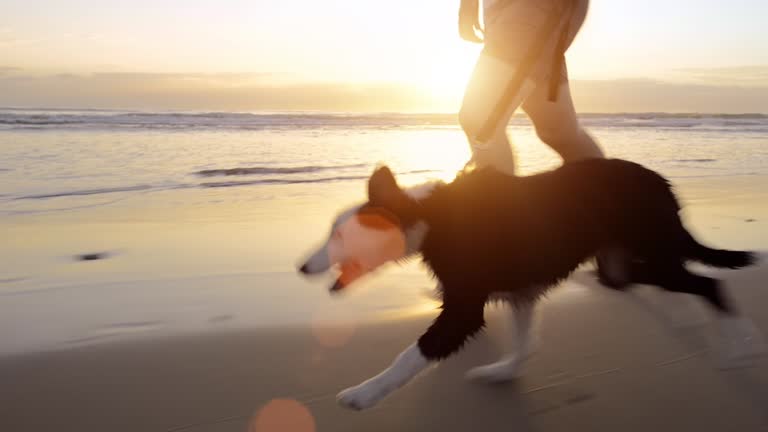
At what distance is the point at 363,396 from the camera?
2.45 metres

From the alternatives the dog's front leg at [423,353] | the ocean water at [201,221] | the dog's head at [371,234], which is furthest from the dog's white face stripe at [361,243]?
the ocean water at [201,221]

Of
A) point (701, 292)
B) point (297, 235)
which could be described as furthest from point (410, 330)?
point (297, 235)

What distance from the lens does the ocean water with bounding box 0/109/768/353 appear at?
3.86 m

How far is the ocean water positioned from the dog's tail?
1.50 meters

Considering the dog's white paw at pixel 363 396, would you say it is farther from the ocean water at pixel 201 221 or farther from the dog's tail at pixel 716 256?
the dog's tail at pixel 716 256

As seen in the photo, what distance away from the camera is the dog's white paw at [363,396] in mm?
2449

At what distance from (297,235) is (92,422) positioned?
11.2ft

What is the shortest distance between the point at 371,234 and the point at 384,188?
0.77 feet

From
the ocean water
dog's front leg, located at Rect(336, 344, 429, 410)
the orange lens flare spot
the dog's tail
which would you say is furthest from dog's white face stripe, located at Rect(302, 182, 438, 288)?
the dog's tail

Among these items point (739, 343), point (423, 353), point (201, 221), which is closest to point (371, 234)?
point (423, 353)

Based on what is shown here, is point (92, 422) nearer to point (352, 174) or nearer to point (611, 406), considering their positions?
point (611, 406)

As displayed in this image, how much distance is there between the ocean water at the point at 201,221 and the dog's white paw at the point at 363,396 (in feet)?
4.13

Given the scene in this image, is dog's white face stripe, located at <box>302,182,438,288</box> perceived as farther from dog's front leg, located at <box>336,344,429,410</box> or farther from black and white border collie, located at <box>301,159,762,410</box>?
dog's front leg, located at <box>336,344,429,410</box>

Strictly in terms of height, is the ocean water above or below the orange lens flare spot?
below
